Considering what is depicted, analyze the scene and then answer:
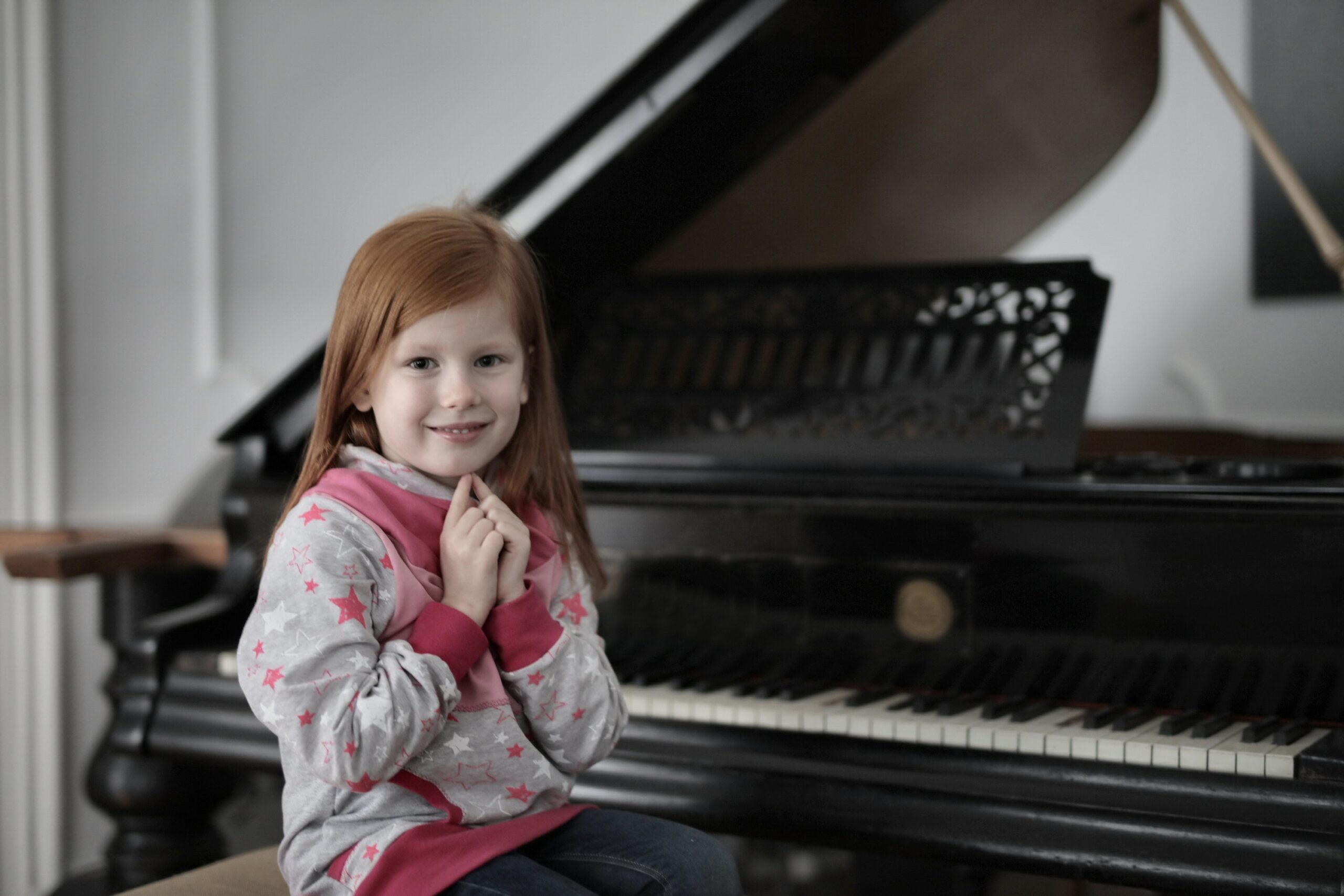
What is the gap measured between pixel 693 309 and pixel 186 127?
2.23 meters

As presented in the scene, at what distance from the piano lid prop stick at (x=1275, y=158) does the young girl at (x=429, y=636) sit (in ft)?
3.71

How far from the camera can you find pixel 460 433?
1.07m

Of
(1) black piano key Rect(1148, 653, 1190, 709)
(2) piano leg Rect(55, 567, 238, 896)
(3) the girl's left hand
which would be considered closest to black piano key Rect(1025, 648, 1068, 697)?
(1) black piano key Rect(1148, 653, 1190, 709)

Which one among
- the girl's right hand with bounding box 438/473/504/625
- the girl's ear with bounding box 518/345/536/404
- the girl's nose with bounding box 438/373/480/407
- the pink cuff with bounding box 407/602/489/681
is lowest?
the pink cuff with bounding box 407/602/489/681

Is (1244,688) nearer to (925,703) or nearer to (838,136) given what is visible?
(925,703)

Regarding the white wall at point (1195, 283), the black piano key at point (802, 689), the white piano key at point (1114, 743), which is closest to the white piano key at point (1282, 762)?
the white piano key at point (1114, 743)

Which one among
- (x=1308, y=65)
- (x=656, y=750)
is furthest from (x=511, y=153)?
(x=656, y=750)

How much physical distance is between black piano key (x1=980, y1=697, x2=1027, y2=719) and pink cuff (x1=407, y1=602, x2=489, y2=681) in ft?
2.15

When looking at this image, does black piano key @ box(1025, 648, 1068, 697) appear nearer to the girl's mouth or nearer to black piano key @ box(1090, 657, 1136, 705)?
black piano key @ box(1090, 657, 1136, 705)

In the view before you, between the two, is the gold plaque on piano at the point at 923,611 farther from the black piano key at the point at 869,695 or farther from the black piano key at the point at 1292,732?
the black piano key at the point at 1292,732

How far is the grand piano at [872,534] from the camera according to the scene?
1.31 metres

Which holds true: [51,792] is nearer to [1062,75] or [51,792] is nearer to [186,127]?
[186,127]

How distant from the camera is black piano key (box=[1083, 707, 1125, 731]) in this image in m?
Answer: 1.33

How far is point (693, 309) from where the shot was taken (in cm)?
186
